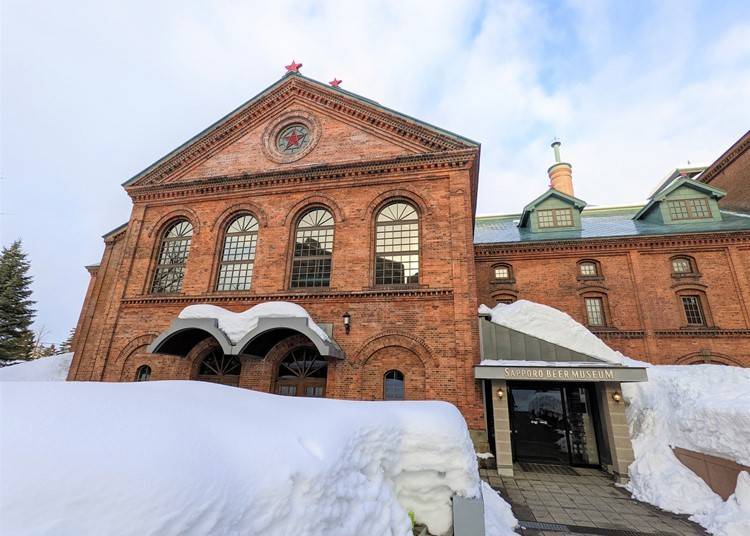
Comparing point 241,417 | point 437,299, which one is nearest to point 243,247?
point 437,299

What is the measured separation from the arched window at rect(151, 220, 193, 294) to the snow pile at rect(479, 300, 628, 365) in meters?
12.2

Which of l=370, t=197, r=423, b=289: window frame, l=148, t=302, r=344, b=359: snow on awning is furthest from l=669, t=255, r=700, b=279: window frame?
l=148, t=302, r=344, b=359: snow on awning

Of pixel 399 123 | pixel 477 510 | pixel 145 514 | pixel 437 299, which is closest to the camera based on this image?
pixel 145 514

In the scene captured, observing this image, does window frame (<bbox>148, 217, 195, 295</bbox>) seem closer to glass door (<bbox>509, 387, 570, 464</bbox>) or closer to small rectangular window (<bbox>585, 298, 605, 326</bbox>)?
glass door (<bbox>509, 387, 570, 464</bbox>)

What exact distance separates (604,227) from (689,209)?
3.92 meters

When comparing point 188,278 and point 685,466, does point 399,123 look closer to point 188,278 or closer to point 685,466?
point 188,278

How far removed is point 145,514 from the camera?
150 cm

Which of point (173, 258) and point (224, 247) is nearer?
point (224, 247)

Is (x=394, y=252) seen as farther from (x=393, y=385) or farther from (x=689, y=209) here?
(x=689, y=209)

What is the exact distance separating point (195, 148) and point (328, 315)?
10.1 metres

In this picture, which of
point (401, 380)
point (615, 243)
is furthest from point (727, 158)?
point (401, 380)

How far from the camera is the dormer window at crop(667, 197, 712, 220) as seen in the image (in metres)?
18.7

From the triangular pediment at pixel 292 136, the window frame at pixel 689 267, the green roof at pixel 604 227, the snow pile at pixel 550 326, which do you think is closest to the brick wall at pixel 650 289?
the window frame at pixel 689 267

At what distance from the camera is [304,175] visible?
14.6m
